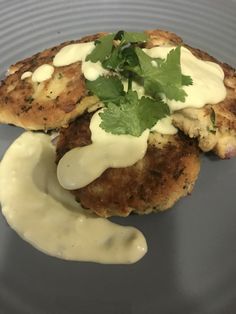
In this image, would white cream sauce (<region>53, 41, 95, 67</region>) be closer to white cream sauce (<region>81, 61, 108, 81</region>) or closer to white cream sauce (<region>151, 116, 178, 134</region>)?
white cream sauce (<region>81, 61, 108, 81</region>)

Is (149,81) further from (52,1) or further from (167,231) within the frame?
(52,1)

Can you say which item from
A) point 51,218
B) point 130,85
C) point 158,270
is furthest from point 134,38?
point 158,270

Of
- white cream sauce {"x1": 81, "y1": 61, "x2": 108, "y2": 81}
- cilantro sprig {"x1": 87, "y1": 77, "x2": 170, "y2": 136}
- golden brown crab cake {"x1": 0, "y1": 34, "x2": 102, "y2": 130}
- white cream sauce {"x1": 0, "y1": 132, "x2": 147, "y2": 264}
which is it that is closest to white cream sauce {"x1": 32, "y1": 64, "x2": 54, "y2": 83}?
golden brown crab cake {"x1": 0, "y1": 34, "x2": 102, "y2": 130}

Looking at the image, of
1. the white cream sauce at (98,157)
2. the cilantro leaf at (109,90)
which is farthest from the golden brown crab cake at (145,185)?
the cilantro leaf at (109,90)

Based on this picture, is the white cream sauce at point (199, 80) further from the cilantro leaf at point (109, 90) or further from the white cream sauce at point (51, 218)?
the white cream sauce at point (51, 218)

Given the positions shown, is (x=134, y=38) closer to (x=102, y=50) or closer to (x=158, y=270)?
(x=102, y=50)

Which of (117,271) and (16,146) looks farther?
(16,146)

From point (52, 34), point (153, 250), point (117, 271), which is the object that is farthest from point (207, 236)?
point (52, 34)
